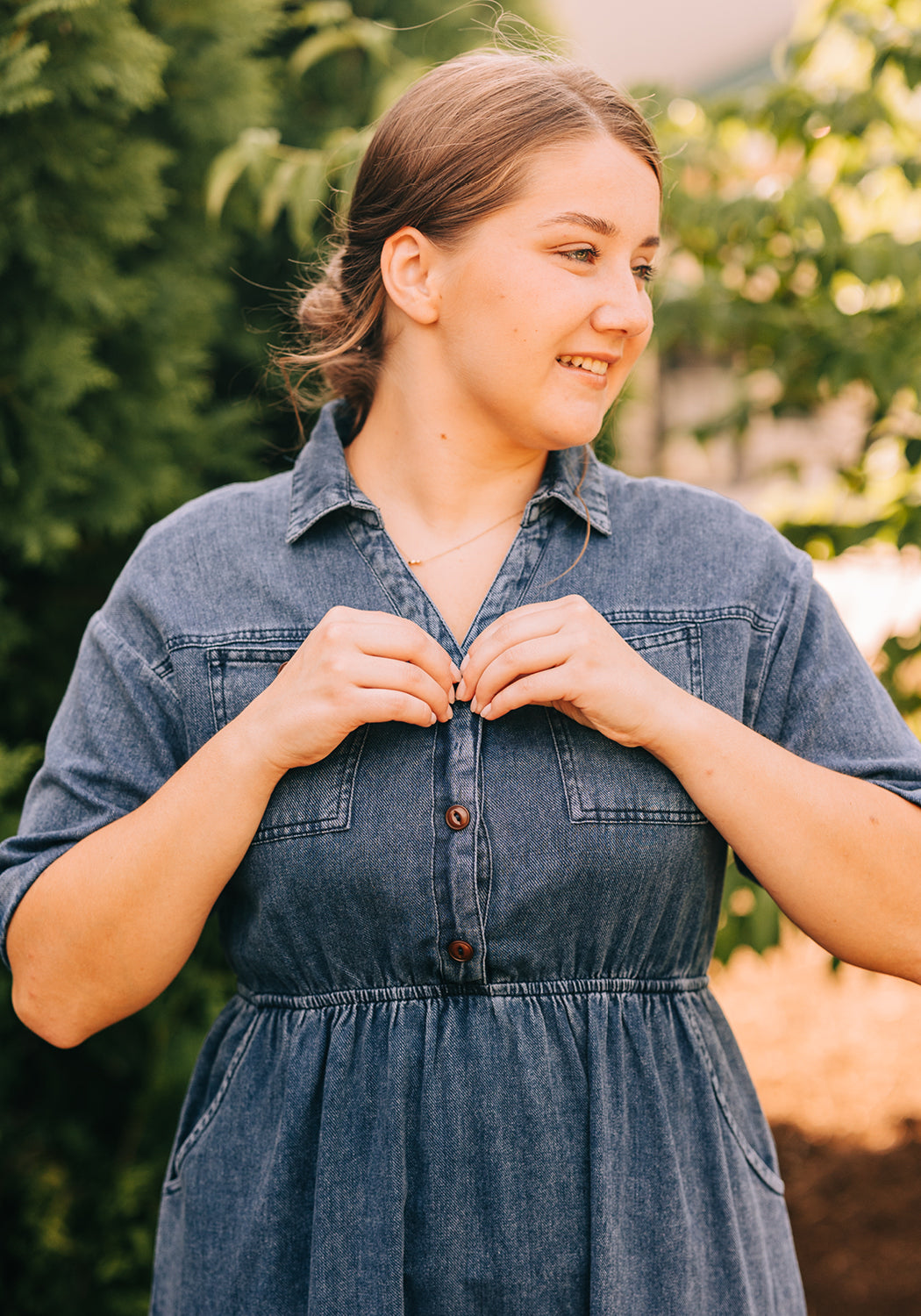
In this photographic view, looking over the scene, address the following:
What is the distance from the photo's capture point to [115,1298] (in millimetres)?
2383

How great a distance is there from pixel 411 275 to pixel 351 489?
30 cm

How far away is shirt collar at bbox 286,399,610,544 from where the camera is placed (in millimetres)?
1483

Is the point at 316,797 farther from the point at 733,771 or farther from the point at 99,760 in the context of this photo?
the point at 733,771

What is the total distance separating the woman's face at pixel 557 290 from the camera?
1350 millimetres

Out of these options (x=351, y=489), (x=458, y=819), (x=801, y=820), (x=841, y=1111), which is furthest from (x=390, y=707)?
(x=841, y=1111)

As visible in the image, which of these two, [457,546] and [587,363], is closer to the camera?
[587,363]

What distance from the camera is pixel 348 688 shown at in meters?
1.26

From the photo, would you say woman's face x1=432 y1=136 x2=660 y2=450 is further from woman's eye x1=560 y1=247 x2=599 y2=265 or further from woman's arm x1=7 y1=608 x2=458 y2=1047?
woman's arm x1=7 y1=608 x2=458 y2=1047

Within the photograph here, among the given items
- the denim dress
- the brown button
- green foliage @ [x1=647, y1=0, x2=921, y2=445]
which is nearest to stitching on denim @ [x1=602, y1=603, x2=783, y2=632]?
the denim dress

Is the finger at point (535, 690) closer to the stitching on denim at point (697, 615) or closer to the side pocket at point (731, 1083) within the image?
the stitching on denim at point (697, 615)

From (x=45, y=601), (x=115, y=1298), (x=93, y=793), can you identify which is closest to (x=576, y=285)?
(x=93, y=793)

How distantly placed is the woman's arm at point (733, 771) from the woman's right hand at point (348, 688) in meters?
0.07

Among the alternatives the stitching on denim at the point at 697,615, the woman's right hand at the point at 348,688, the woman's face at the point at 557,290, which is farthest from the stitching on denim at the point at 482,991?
the woman's face at the point at 557,290

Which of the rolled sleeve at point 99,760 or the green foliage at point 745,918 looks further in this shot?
the green foliage at point 745,918
